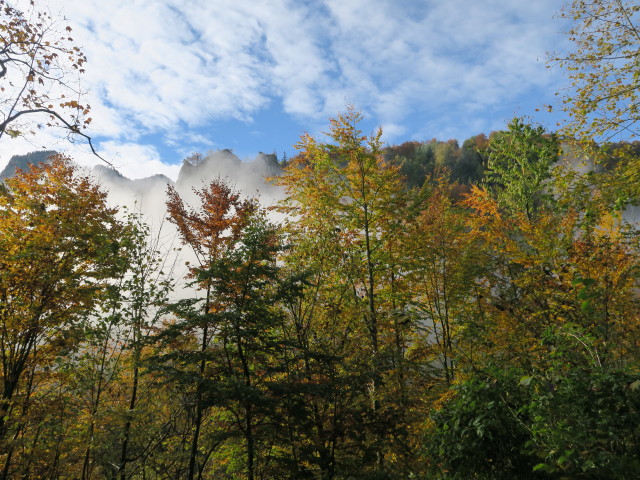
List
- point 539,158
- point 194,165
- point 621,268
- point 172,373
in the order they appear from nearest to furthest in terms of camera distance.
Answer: point 172,373 → point 621,268 → point 539,158 → point 194,165

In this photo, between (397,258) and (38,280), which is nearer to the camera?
(38,280)

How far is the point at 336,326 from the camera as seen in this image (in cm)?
982

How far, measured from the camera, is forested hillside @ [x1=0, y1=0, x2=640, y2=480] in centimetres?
436

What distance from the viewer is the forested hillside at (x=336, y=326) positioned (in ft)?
14.3

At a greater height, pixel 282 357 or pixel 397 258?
pixel 397 258

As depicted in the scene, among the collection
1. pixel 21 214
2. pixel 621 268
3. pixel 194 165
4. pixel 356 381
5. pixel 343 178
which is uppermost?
pixel 194 165

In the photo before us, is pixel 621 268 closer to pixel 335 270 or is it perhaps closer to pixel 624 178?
pixel 624 178

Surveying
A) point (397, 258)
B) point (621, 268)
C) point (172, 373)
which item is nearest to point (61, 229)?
point (172, 373)

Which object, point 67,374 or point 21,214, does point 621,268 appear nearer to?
point 67,374

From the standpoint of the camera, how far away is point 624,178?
7777mm

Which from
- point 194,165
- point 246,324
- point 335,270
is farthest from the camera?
point 194,165

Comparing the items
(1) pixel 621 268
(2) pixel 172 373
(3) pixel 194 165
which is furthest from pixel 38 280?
(3) pixel 194 165

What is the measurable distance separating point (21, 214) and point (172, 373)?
777 centimetres

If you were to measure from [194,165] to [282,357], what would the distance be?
95.3m
